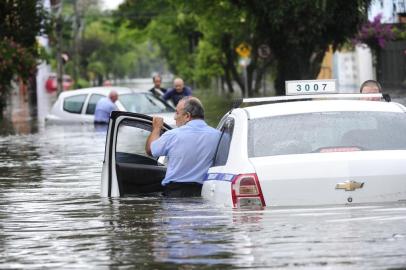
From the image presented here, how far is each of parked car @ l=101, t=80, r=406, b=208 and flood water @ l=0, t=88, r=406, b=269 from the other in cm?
13

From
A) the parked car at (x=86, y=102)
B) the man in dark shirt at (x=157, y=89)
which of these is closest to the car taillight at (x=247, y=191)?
the parked car at (x=86, y=102)

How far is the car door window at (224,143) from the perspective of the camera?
1103 cm

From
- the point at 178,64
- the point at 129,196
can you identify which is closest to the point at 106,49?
the point at 178,64

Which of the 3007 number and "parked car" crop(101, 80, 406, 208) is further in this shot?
the 3007 number

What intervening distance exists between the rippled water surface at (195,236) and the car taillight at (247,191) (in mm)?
123

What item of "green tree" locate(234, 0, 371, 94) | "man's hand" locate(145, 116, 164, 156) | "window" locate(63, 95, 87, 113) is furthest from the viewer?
"green tree" locate(234, 0, 371, 94)

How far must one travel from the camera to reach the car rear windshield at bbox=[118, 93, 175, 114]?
97.2ft

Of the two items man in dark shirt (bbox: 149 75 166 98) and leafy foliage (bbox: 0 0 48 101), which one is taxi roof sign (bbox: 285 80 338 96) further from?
leafy foliage (bbox: 0 0 48 101)

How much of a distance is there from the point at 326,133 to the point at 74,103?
23923 mm

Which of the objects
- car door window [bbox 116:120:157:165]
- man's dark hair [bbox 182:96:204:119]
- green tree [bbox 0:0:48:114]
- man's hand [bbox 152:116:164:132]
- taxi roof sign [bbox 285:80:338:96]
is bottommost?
Result: car door window [bbox 116:120:157:165]

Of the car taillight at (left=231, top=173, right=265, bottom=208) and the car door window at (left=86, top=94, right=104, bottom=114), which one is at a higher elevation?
the car door window at (left=86, top=94, right=104, bottom=114)

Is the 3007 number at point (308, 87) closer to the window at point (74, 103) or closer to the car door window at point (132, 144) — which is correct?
the car door window at point (132, 144)

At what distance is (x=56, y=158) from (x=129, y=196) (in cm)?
951

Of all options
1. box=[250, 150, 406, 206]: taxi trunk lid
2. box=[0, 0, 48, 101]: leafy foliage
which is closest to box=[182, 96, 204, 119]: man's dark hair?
box=[250, 150, 406, 206]: taxi trunk lid
